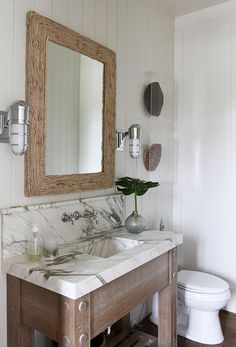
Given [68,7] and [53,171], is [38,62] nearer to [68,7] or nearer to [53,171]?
[68,7]

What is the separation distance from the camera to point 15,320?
136cm

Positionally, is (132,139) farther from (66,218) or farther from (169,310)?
(169,310)

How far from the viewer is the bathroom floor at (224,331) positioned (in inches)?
81.4

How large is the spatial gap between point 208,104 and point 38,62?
1.59m

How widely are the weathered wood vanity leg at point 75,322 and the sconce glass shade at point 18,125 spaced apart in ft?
2.19

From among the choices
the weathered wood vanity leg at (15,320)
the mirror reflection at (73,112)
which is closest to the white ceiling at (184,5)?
the mirror reflection at (73,112)

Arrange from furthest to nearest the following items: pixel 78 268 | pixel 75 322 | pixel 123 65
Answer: pixel 123 65
pixel 78 268
pixel 75 322

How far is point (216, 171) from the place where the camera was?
2.54 metres

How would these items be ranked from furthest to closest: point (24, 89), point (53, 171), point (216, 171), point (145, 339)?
point (216, 171) → point (145, 339) → point (53, 171) → point (24, 89)

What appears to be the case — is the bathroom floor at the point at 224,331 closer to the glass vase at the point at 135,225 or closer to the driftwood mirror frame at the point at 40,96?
the glass vase at the point at 135,225

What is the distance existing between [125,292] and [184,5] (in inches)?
90.6

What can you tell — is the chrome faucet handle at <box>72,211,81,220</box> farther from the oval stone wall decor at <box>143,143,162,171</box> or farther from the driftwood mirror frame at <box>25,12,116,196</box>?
the oval stone wall decor at <box>143,143,162,171</box>

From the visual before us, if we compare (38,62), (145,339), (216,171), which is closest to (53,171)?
(38,62)

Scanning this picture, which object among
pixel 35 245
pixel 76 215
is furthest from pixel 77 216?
pixel 35 245
